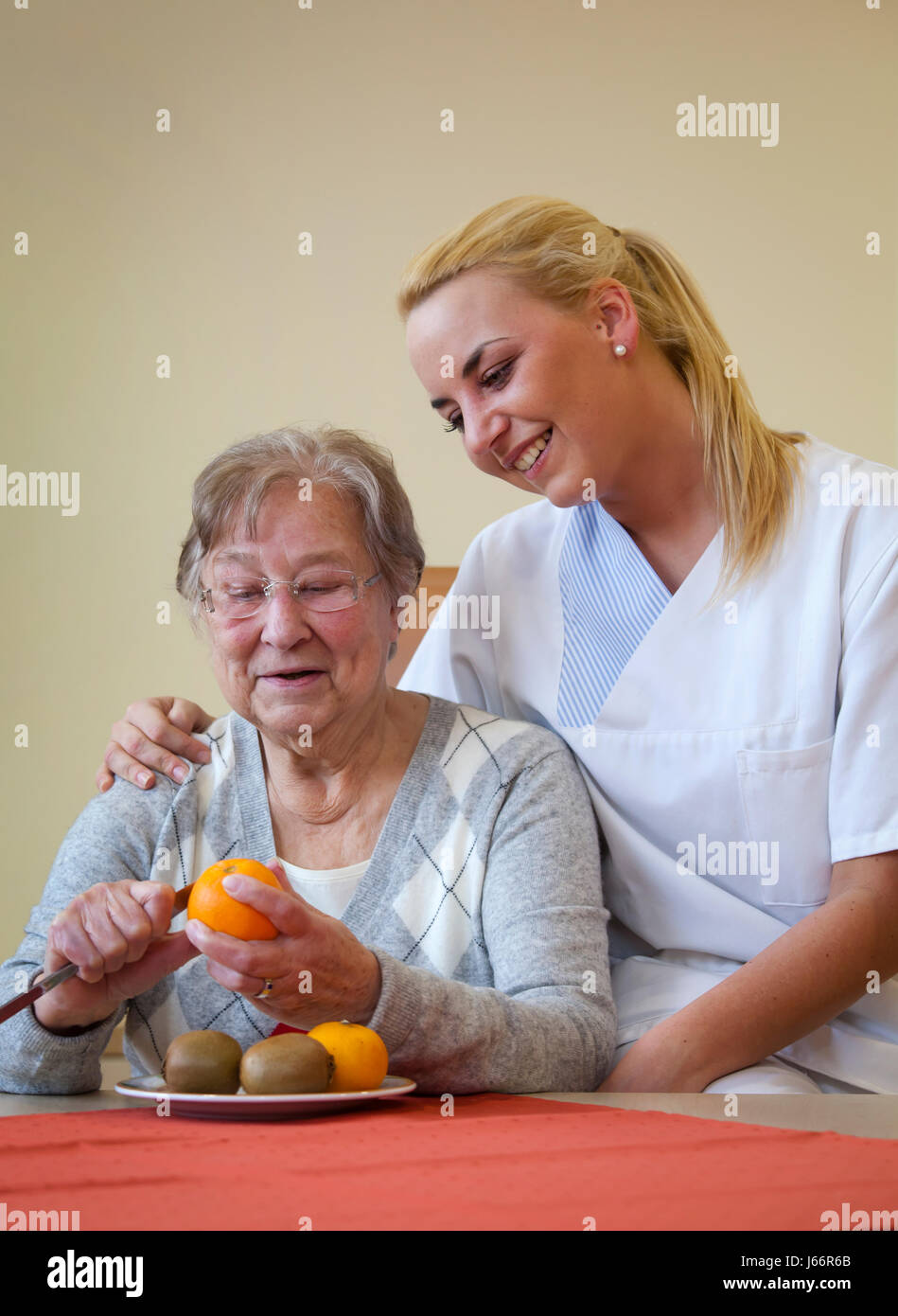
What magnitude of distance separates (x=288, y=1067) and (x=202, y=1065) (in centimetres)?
8

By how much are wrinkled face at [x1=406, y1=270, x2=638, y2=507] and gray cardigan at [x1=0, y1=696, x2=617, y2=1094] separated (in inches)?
12.3

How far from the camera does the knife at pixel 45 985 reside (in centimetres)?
108

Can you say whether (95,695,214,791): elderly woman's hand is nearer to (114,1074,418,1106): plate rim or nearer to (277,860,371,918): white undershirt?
(277,860,371,918): white undershirt

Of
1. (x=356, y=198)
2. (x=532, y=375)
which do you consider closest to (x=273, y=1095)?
(x=532, y=375)

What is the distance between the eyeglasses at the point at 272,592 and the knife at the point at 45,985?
0.35 meters

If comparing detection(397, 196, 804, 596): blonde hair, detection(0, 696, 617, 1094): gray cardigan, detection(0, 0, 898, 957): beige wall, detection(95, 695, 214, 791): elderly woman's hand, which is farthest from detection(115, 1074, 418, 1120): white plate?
detection(0, 0, 898, 957): beige wall

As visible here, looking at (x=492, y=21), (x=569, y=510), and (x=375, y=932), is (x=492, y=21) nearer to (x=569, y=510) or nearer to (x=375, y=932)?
(x=569, y=510)

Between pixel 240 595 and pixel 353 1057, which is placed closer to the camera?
pixel 353 1057

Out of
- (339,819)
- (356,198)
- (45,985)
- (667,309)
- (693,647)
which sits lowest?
(45,985)

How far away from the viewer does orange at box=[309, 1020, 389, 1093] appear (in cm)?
101

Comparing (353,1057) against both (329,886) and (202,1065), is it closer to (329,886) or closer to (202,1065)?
(202,1065)

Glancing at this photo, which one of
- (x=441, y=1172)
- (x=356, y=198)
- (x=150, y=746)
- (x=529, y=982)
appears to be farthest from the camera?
(x=356, y=198)

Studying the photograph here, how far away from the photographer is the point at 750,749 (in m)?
1.45

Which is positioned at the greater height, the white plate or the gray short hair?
the gray short hair
